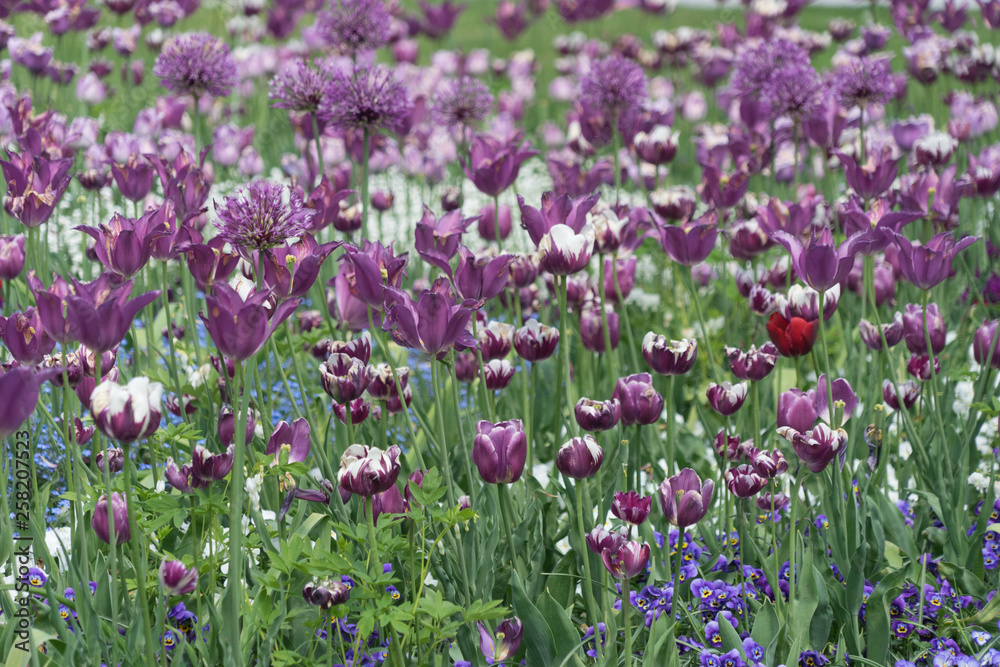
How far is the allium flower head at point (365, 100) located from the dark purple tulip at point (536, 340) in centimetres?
90

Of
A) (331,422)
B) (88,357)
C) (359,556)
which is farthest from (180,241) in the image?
(331,422)

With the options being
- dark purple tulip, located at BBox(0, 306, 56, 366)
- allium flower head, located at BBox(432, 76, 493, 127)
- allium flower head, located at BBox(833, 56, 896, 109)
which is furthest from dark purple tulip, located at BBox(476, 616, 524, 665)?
allium flower head, located at BBox(833, 56, 896, 109)

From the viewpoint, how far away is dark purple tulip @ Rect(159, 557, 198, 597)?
1.51m

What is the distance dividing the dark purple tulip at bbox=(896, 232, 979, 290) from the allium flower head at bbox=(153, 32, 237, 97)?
2235 millimetres

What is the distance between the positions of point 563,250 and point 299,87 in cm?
118

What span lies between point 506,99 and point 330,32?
3202mm

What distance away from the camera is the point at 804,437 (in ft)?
5.63

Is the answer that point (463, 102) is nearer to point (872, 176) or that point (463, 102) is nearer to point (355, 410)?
point (872, 176)

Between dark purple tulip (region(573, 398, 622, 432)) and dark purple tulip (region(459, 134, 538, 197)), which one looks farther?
dark purple tulip (region(459, 134, 538, 197))

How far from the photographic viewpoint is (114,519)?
164 cm

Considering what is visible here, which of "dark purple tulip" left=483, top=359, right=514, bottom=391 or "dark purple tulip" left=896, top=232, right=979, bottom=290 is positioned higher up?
"dark purple tulip" left=896, top=232, right=979, bottom=290

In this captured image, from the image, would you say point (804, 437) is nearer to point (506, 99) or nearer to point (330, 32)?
point (330, 32)

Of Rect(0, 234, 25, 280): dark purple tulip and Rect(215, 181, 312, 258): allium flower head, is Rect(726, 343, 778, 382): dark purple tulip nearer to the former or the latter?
Rect(215, 181, 312, 258): allium flower head

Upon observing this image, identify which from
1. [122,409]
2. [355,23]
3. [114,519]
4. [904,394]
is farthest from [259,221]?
[355,23]
